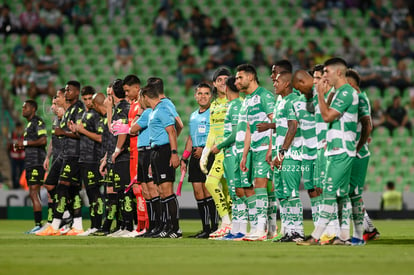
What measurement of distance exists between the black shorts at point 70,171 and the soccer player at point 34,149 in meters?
1.70

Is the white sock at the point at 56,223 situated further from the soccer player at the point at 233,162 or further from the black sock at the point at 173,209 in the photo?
the soccer player at the point at 233,162

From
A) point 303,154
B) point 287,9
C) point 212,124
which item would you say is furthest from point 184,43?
point 303,154

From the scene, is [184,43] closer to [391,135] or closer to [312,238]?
[391,135]

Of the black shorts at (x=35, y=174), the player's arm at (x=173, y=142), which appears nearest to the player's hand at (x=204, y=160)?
the player's arm at (x=173, y=142)

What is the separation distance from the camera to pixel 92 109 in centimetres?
1614

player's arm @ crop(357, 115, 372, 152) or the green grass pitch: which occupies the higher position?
player's arm @ crop(357, 115, 372, 152)

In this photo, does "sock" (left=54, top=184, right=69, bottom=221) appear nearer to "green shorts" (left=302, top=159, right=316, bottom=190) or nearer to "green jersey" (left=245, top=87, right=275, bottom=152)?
"green jersey" (left=245, top=87, right=275, bottom=152)

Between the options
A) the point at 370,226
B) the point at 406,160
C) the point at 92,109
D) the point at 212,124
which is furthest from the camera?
the point at 406,160

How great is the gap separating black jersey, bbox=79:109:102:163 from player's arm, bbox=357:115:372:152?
6071 millimetres

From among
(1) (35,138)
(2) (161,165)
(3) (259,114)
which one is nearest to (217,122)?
(2) (161,165)

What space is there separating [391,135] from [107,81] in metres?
8.72

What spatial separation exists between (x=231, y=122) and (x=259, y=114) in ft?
2.48

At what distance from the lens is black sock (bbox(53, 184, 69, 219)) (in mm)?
15812

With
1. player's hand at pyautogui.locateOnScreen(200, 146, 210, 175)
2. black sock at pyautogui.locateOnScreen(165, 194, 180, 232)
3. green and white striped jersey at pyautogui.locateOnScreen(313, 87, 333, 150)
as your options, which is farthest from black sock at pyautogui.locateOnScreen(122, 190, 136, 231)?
green and white striped jersey at pyautogui.locateOnScreen(313, 87, 333, 150)
